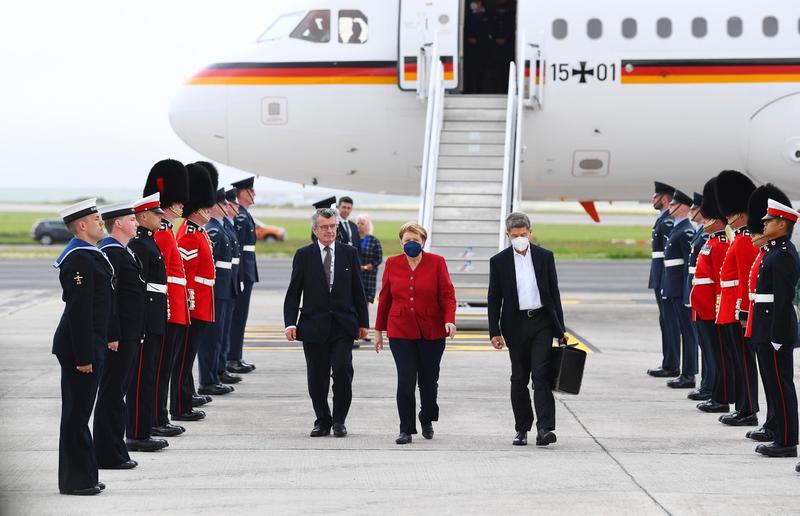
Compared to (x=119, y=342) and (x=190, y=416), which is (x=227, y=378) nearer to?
(x=190, y=416)

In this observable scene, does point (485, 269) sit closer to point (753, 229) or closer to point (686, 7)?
point (686, 7)

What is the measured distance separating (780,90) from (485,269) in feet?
16.8

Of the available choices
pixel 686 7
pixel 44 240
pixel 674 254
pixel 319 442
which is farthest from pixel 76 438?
pixel 44 240

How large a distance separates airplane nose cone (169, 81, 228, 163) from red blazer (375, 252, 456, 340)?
30.1 feet

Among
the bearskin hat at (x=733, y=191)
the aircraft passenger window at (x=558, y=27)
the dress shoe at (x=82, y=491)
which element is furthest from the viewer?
the aircraft passenger window at (x=558, y=27)

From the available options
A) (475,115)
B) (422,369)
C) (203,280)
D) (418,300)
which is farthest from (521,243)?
(475,115)

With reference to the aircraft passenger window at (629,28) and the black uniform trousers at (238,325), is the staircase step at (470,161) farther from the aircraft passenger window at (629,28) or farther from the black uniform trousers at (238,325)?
the black uniform trousers at (238,325)

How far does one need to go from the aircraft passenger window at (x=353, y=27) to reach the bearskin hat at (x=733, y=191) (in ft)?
28.8

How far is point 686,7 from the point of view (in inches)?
701

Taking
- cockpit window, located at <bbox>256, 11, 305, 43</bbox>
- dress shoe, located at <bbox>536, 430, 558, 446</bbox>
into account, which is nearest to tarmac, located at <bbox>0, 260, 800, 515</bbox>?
dress shoe, located at <bbox>536, 430, 558, 446</bbox>

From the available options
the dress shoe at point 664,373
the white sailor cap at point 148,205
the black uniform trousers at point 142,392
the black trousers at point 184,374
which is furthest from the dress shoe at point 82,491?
the dress shoe at point 664,373

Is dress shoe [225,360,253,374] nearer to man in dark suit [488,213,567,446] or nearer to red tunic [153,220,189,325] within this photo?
red tunic [153,220,189,325]

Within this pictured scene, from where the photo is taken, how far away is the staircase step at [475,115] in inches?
715

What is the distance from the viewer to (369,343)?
15.8 metres
